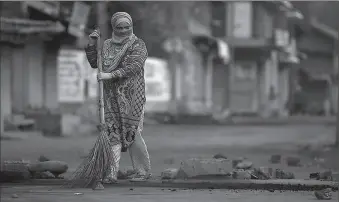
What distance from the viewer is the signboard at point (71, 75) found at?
109 ft

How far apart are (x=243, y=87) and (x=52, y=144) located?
35.2 metres

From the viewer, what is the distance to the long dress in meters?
10.3

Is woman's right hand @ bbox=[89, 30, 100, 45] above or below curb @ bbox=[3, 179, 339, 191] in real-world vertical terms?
above

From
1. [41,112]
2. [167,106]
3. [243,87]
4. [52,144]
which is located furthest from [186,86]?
[52,144]

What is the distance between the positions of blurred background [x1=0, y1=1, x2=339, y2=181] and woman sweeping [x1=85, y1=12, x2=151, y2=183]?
2091mm

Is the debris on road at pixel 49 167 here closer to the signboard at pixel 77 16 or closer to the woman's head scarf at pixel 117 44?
the woman's head scarf at pixel 117 44

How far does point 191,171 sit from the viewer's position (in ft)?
37.3

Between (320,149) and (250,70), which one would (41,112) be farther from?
(250,70)

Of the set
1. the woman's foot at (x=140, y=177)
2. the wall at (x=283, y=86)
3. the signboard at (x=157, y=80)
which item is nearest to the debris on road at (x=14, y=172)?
the woman's foot at (x=140, y=177)

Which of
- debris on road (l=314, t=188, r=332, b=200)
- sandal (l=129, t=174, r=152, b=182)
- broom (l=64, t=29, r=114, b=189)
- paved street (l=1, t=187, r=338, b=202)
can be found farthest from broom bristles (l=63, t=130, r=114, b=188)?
debris on road (l=314, t=188, r=332, b=200)

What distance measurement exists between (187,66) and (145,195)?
1384 inches

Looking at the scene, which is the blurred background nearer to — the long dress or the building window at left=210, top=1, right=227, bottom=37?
the building window at left=210, top=1, right=227, bottom=37

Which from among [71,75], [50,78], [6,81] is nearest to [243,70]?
[71,75]

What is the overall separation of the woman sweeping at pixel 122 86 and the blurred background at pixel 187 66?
2.09 metres
